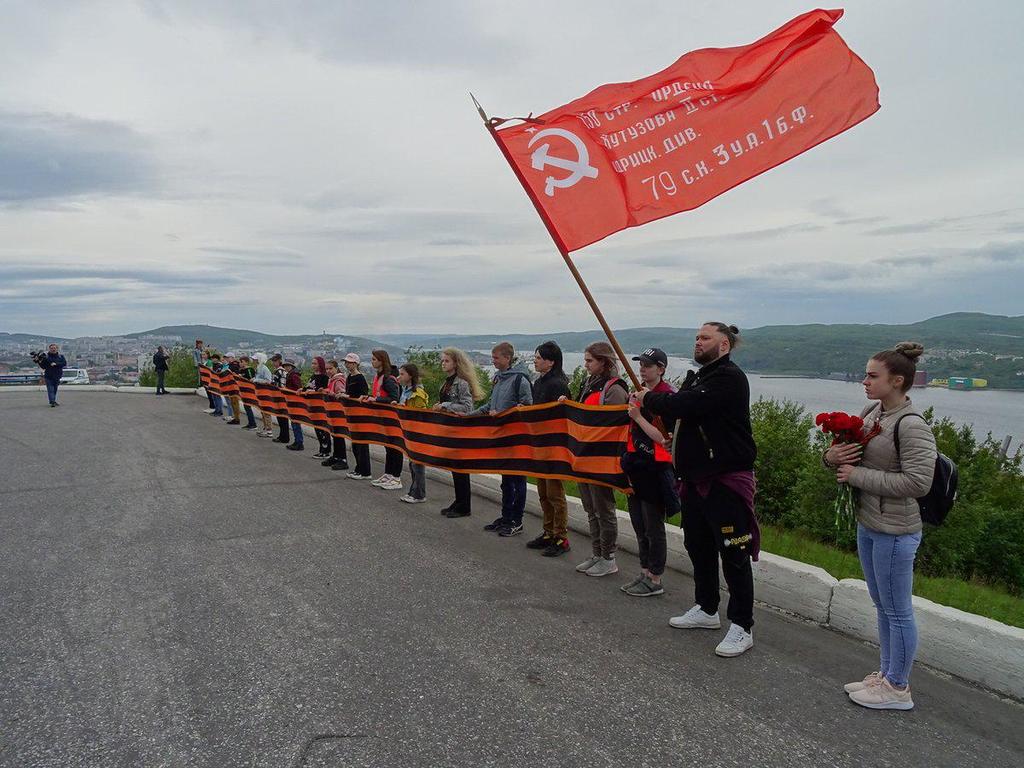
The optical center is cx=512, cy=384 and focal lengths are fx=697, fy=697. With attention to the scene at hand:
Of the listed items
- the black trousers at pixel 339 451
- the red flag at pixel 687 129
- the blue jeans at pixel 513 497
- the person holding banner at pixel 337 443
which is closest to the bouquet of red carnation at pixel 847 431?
the red flag at pixel 687 129

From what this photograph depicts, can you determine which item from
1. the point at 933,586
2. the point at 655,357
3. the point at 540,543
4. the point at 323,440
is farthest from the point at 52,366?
the point at 933,586

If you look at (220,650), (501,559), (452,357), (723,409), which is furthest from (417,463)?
(723,409)

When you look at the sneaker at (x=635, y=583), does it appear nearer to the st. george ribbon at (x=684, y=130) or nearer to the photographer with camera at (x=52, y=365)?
the st. george ribbon at (x=684, y=130)

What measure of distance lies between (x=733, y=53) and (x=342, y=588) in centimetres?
540

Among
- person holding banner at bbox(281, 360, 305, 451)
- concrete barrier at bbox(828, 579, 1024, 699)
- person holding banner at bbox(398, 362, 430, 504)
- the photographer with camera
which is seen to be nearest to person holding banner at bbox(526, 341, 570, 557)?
person holding banner at bbox(398, 362, 430, 504)

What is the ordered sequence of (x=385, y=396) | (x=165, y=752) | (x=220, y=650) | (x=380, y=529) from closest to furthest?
1. (x=165, y=752)
2. (x=220, y=650)
3. (x=380, y=529)
4. (x=385, y=396)

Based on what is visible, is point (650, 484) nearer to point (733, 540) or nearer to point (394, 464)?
point (733, 540)

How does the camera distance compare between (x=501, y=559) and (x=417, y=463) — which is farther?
(x=417, y=463)

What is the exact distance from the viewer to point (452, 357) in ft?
29.9

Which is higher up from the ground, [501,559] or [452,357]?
[452,357]

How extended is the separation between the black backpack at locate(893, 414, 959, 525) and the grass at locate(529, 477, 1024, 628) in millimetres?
1650

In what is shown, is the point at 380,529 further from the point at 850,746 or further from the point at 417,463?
the point at 850,746

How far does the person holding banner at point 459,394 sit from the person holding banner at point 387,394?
1713 mm

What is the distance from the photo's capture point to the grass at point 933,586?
5.22m
